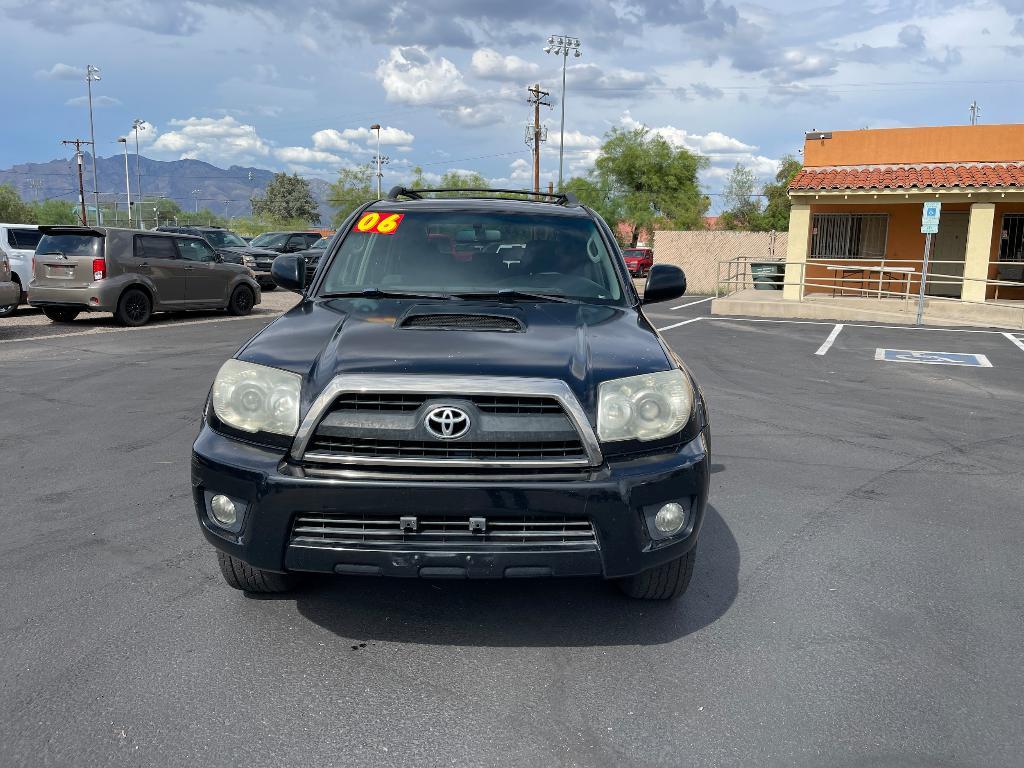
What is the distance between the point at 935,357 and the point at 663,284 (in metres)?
9.61

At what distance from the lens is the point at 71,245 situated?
581 inches

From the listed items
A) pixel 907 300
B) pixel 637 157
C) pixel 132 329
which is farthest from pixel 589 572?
pixel 637 157

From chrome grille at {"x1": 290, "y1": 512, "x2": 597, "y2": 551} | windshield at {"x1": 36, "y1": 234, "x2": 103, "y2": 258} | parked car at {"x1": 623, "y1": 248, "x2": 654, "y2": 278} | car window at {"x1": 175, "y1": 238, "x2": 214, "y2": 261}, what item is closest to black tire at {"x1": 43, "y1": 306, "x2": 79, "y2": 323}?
windshield at {"x1": 36, "y1": 234, "x2": 103, "y2": 258}

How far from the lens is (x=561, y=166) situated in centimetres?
5750

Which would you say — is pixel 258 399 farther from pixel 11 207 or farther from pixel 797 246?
pixel 11 207

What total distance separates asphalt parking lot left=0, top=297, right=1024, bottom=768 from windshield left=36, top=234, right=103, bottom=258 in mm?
9678

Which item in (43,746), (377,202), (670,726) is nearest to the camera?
(43,746)

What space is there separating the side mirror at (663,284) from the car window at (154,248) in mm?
12859

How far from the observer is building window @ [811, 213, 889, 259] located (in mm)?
22859

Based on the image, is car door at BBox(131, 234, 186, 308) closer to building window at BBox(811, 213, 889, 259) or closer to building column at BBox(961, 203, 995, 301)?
building window at BBox(811, 213, 889, 259)

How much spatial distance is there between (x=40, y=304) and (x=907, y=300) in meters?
17.6

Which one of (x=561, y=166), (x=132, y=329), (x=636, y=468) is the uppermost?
(x=561, y=166)

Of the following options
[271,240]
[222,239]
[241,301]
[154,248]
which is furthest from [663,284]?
[271,240]

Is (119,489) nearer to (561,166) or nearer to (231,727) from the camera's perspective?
(231,727)
